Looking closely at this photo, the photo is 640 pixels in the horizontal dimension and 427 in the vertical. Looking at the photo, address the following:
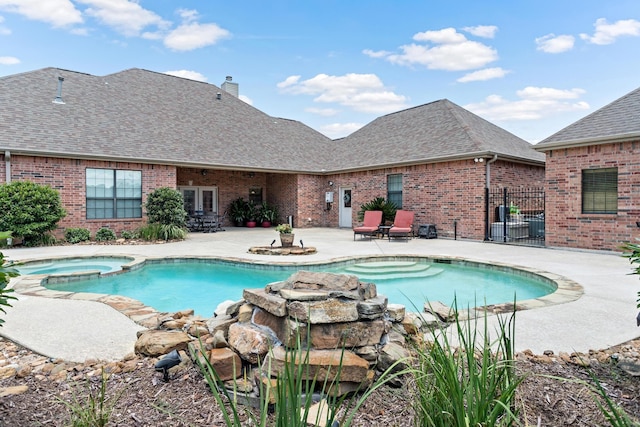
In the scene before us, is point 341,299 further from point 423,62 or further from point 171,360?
point 423,62

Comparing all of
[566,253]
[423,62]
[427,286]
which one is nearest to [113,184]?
[427,286]

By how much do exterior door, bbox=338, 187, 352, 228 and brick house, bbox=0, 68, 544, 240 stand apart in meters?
0.06

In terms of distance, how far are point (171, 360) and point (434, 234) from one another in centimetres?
1233

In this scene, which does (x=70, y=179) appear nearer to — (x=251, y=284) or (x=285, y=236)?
(x=285, y=236)

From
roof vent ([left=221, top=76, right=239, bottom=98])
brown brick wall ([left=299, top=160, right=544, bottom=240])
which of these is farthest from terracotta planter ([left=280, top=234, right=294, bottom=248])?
roof vent ([left=221, top=76, right=239, bottom=98])

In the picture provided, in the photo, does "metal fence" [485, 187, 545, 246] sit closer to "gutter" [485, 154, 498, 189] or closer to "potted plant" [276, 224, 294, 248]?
"gutter" [485, 154, 498, 189]

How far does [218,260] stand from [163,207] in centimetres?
555

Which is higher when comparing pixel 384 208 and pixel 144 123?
pixel 144 123

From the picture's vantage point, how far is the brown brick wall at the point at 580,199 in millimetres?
9508

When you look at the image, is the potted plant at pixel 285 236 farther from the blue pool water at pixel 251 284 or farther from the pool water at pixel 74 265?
the pool water at pixel 74 265

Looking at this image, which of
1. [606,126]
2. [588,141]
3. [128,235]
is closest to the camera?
[588,141]

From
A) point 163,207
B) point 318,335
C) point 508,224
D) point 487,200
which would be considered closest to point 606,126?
point 487,200

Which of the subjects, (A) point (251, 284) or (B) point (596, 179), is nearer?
(A) point (251, 284)

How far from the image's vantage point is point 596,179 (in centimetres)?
1019
